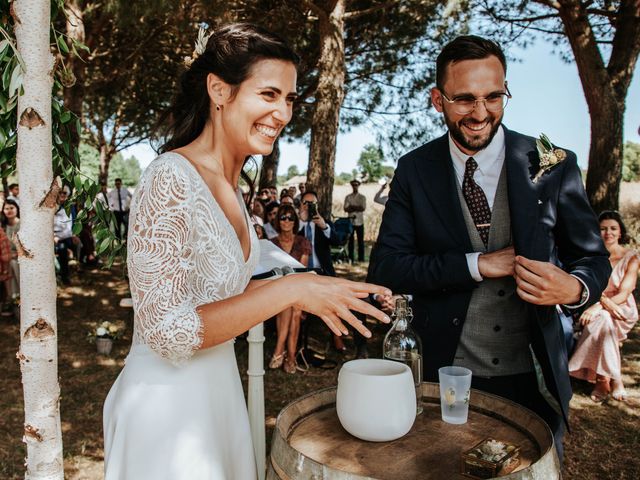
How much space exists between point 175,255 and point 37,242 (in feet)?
1.40

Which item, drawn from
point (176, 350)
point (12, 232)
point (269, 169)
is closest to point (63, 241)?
point (12, 232)

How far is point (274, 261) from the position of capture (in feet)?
12.7

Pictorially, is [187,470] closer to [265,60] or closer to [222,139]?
[222,139]

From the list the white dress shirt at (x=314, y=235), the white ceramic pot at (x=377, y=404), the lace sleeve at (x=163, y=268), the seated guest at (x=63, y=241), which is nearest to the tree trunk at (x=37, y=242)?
the lace sleeve at (x=163, y=268)

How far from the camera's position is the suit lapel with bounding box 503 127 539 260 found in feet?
5.64

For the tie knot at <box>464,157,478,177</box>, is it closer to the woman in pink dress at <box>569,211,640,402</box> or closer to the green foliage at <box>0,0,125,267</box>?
the green foliage at <box>0,0,125,267</box>

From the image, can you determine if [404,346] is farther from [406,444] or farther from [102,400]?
[102,400]

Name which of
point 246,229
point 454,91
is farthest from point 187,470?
point 454,91

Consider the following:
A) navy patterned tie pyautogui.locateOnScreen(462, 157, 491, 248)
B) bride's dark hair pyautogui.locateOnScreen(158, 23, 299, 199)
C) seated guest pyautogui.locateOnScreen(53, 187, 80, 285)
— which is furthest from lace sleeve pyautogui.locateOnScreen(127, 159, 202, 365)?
seated guest pyautogui.locateOnScreen(53, 187, 80, 285)

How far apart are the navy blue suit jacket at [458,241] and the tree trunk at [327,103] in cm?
666

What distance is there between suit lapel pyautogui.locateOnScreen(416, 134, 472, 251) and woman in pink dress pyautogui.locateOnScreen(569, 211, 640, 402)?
129 inches

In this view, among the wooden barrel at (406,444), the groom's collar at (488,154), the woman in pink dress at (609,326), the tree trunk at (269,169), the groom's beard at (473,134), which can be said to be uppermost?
the tree trunk at (269,169)

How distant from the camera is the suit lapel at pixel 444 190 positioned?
1854 mm

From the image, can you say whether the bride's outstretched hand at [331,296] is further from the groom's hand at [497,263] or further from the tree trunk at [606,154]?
the tree trunk at [606,154]
